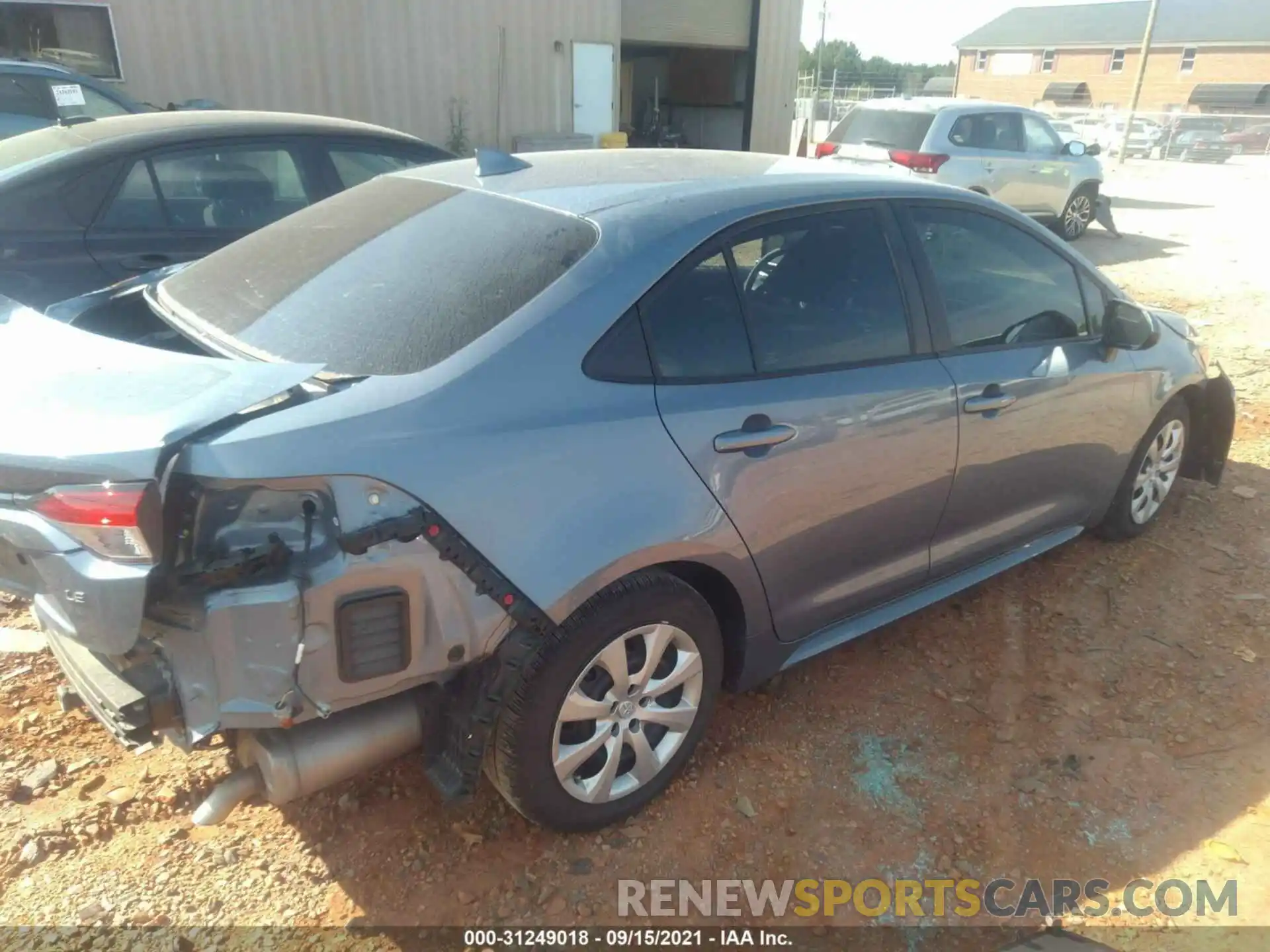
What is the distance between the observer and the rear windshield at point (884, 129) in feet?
34.0

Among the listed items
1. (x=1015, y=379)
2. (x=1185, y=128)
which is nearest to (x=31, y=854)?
(x=1015, y=379)

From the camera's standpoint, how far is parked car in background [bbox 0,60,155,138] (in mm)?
7094

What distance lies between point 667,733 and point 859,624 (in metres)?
0.80

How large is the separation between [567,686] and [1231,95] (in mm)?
51087

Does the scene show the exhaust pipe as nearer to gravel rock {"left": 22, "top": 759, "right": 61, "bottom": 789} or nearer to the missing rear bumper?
the missing rear bumper

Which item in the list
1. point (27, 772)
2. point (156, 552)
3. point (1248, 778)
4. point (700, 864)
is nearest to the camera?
point (156, 552)

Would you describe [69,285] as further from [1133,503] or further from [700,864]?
[1133,503]

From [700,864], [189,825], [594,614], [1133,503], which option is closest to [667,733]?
[700,864]

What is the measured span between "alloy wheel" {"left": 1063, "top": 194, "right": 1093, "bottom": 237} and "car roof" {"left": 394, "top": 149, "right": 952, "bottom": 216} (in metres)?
10.4

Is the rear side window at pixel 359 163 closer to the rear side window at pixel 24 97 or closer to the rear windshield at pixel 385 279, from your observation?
the rear windshield at pixel 385 279

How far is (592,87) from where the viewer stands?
1548 centimetres

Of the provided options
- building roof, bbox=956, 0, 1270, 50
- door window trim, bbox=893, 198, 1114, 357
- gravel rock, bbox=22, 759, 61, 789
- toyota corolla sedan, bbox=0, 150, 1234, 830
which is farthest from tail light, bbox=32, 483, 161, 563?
building roof, bbox=956, 0, 1270, 50

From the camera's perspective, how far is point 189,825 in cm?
257

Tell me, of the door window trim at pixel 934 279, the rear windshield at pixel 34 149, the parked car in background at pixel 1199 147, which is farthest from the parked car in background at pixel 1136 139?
the rear windshield at pixel 34 149
